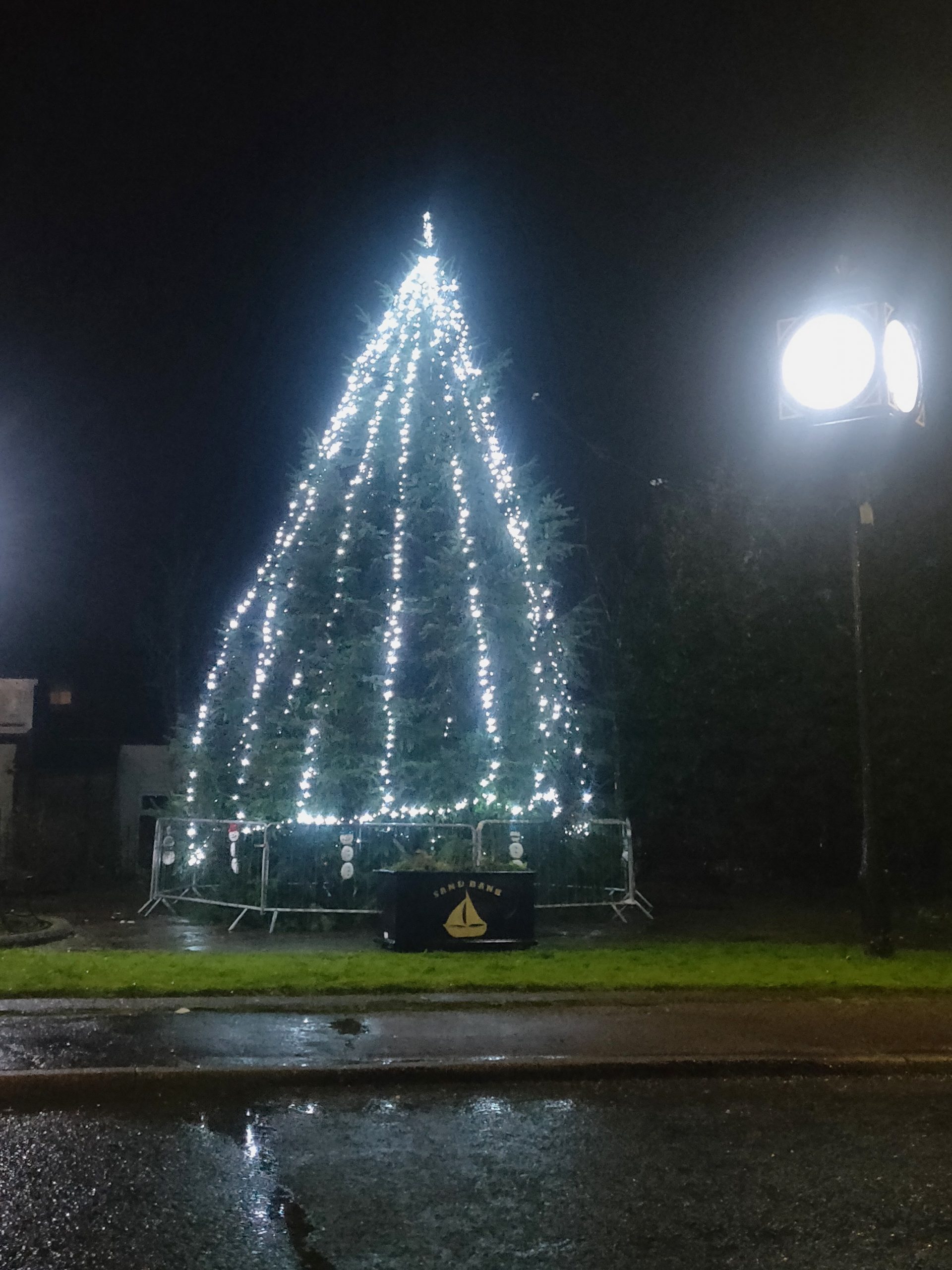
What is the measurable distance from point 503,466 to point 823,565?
8220mm

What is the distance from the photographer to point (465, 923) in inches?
503

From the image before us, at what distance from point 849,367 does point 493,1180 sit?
782cm

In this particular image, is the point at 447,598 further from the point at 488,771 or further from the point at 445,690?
the point at 488,771

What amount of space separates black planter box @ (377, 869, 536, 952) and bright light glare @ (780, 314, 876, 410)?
5.93m

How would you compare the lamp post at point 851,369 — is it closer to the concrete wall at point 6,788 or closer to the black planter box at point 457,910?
the black planter box at point 457,910

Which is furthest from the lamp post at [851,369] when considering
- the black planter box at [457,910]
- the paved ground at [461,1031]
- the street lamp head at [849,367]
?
the black planter box at [457,910]

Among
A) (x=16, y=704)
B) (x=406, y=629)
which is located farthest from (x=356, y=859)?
(x=16, y=704)

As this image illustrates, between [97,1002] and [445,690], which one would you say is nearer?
[97,1002]

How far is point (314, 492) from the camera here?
17438 mm

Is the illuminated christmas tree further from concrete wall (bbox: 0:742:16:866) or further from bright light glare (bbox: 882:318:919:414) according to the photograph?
concrete wall (bbox: 0:742:16:866)

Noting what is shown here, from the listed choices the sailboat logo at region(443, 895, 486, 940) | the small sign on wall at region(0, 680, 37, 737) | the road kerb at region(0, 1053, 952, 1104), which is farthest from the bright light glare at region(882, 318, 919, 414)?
the small sign on wall at region(0, 680, 37, 737)

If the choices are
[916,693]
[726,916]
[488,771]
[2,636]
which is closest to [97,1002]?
[488,771]

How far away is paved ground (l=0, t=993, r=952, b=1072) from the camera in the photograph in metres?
7.82

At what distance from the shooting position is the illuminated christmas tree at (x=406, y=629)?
53.1 ft
